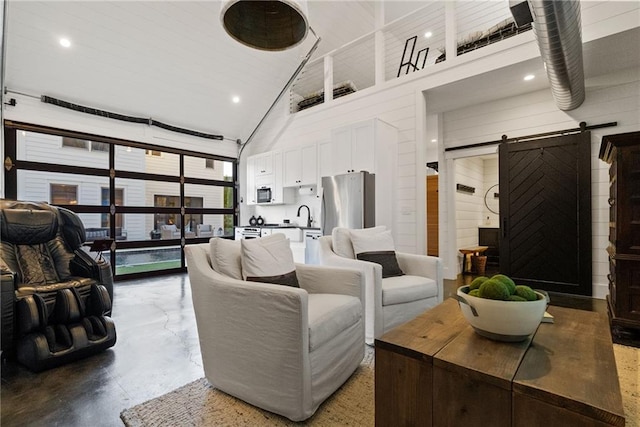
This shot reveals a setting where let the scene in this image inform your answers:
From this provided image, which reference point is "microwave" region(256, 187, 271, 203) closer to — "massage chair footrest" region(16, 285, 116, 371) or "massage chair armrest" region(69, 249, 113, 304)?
"massage chair armrest" region(69, 249, 113, 304)

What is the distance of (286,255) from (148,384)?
3.90 feet

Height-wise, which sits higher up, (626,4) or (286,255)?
(626,4)

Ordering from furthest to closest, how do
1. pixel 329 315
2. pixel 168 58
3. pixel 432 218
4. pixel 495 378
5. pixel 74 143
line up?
pixel 432 218
pixel 74 143
pixel 168 58
pixel 329 315
pixel 495 378

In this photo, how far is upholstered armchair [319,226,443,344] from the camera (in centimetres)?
240

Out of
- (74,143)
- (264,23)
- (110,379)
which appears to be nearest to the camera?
(264,23)

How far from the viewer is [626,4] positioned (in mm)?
2844

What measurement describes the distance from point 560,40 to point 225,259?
9.90 feet

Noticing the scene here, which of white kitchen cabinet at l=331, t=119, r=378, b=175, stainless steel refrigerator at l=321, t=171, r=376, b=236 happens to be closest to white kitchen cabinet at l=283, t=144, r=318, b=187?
white kitchen cabinet at l=331, t=119, r=378, b=175

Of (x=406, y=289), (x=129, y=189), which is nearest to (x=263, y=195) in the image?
(x=129, y=189)

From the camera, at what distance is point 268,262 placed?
2004 millimetres

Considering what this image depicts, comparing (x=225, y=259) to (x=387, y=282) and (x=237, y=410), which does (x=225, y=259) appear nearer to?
(x=237, y=410)

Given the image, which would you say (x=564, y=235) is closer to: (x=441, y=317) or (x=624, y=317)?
(x=624, y=317)

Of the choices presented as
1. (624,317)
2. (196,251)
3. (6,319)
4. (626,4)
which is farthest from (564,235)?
(6,319)

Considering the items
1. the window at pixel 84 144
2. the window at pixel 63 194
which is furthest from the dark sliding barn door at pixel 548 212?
the window at pixel 63 194
